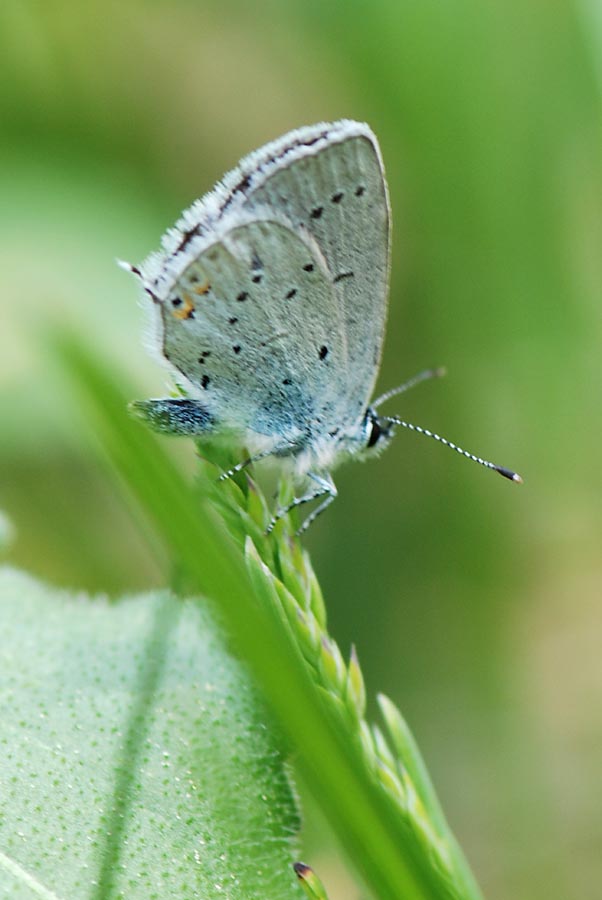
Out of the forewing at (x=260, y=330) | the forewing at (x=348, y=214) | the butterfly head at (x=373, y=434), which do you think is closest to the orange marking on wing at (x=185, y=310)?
the forewing at (x=260, y=330)

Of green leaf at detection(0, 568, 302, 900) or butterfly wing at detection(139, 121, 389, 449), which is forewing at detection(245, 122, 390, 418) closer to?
butterfly wing at detection(139, 121, 389, 449)

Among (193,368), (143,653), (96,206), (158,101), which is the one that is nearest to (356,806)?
(143,653)

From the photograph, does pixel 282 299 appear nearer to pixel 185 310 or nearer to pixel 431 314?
pixel 185 310

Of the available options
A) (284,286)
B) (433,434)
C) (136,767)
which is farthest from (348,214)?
(136,767)

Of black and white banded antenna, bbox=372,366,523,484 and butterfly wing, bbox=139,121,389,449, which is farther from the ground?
butterfly wing, bbox=139,121,389,449

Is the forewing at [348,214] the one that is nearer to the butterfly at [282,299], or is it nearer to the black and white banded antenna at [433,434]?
the butterfly at [282,299]

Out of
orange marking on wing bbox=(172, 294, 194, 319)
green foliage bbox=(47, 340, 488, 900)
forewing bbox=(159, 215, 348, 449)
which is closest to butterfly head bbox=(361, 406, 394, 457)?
forewing bbox=(159, 215, 348, 449)

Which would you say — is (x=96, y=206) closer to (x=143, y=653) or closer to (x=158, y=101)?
(x=158, y=101)
